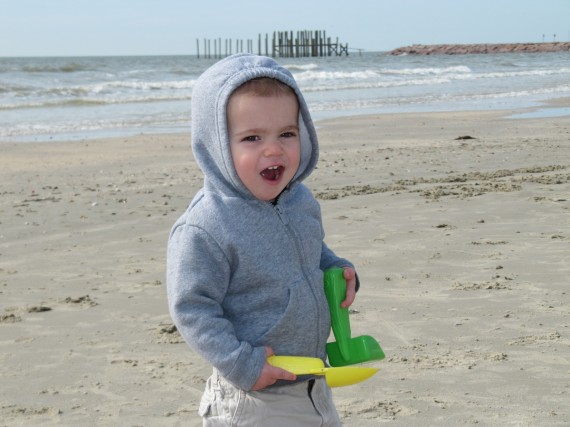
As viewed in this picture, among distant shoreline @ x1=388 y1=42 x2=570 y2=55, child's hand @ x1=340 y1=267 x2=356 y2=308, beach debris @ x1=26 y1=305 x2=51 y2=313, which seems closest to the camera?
child's hand @ x1=340 y1=267 x2=356 y2=308

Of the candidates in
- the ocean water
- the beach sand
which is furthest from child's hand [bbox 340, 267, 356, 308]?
the ocean water

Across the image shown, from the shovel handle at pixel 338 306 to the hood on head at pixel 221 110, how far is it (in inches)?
12.5

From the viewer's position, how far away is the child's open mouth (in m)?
2.31

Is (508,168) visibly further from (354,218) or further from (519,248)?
(519,248)

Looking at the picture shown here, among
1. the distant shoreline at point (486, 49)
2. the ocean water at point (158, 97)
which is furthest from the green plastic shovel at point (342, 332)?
the distant shoreline at point (486, 49)

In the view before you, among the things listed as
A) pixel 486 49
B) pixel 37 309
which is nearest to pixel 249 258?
pixel 37 309

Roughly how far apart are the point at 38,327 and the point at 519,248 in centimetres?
303

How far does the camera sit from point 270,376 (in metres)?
2.20

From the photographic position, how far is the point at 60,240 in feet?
22.0

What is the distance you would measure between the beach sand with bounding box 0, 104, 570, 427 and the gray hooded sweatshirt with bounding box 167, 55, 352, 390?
124 cm

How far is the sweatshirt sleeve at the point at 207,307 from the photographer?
2178 millimetres

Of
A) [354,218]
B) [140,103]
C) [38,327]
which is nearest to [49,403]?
[38,327]

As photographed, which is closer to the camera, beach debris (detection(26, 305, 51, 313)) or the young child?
the young child

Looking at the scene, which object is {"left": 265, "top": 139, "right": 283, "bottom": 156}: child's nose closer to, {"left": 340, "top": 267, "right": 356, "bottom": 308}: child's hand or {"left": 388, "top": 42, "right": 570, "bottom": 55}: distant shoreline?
{"left": 340, "top": 267, "right": 356, "bottom": 308}: child's hand
